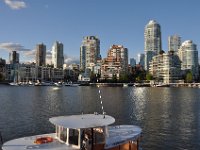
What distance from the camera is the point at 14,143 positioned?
28297mm

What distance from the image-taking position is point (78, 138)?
90.5 feet

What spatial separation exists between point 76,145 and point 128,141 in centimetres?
574

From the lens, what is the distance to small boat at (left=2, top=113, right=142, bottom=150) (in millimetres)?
27531

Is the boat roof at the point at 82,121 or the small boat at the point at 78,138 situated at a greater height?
the boat roof at the point at 82,121

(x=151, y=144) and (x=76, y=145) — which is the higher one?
(x=76, y=145)

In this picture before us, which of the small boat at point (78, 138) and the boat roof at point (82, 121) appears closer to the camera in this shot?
the small boat at point (78, 138)

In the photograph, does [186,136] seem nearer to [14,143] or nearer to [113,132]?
[113,132]

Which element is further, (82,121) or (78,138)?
(82,121)

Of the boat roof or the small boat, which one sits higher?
the boat roof

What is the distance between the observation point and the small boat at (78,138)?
2753cm

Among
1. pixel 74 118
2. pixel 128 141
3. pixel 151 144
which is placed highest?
pixel 74 118

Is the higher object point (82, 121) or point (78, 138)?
point (82, 121)

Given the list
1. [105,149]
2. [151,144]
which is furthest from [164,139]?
[105,149]

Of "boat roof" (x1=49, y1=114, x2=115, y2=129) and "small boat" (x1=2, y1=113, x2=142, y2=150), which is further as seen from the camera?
"boat roof" (x1=49, y1=114, x2=115, y2=129)
